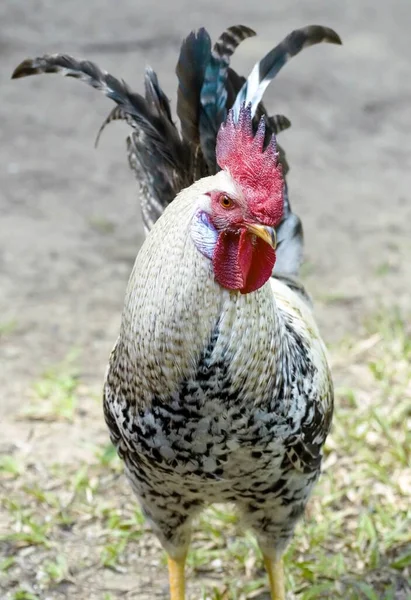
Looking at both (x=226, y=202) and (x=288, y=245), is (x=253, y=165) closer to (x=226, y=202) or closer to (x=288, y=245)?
(x=226, y=202)

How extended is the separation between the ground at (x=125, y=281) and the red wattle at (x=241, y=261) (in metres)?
1.75

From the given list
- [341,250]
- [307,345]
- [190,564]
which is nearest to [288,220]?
[307,345]

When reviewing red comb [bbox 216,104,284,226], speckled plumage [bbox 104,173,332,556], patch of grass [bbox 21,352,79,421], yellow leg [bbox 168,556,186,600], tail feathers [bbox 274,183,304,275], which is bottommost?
yellow leg [bbox 168,556,186,600]

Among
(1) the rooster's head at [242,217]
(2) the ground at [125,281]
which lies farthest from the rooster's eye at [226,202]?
(2) the ground at [125,281]

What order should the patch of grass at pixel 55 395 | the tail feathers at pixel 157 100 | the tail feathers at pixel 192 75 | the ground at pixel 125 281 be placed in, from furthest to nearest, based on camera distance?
1. the patch of grass at pixel 55 395
2. the ground at pixel 125 281
3. the tail feathers at pixel 157 100
4. the tail feathers at pixel 192 75

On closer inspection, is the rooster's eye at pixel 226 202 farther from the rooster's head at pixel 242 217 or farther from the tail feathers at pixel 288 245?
the tail feathers at pixel 288 245

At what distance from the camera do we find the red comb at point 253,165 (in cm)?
258

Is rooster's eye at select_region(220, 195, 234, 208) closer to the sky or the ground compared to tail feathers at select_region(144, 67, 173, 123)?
closer to the ground

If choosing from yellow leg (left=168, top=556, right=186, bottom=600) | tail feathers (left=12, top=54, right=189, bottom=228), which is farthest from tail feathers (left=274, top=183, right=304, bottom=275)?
yellow leg (left=168, top=556, right=186, bottom=600)

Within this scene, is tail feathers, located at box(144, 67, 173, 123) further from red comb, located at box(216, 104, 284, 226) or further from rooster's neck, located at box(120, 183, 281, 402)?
rooster's neck, located at box(120, 183, 281, 402)

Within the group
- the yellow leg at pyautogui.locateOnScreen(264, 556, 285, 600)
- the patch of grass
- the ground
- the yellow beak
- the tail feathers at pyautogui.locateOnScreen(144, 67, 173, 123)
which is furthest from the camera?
the patch of grass

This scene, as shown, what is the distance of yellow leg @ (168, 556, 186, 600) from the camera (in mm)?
3633

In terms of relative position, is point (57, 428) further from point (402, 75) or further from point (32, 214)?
point (402, 75)

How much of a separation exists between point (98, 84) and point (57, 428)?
2070mm
